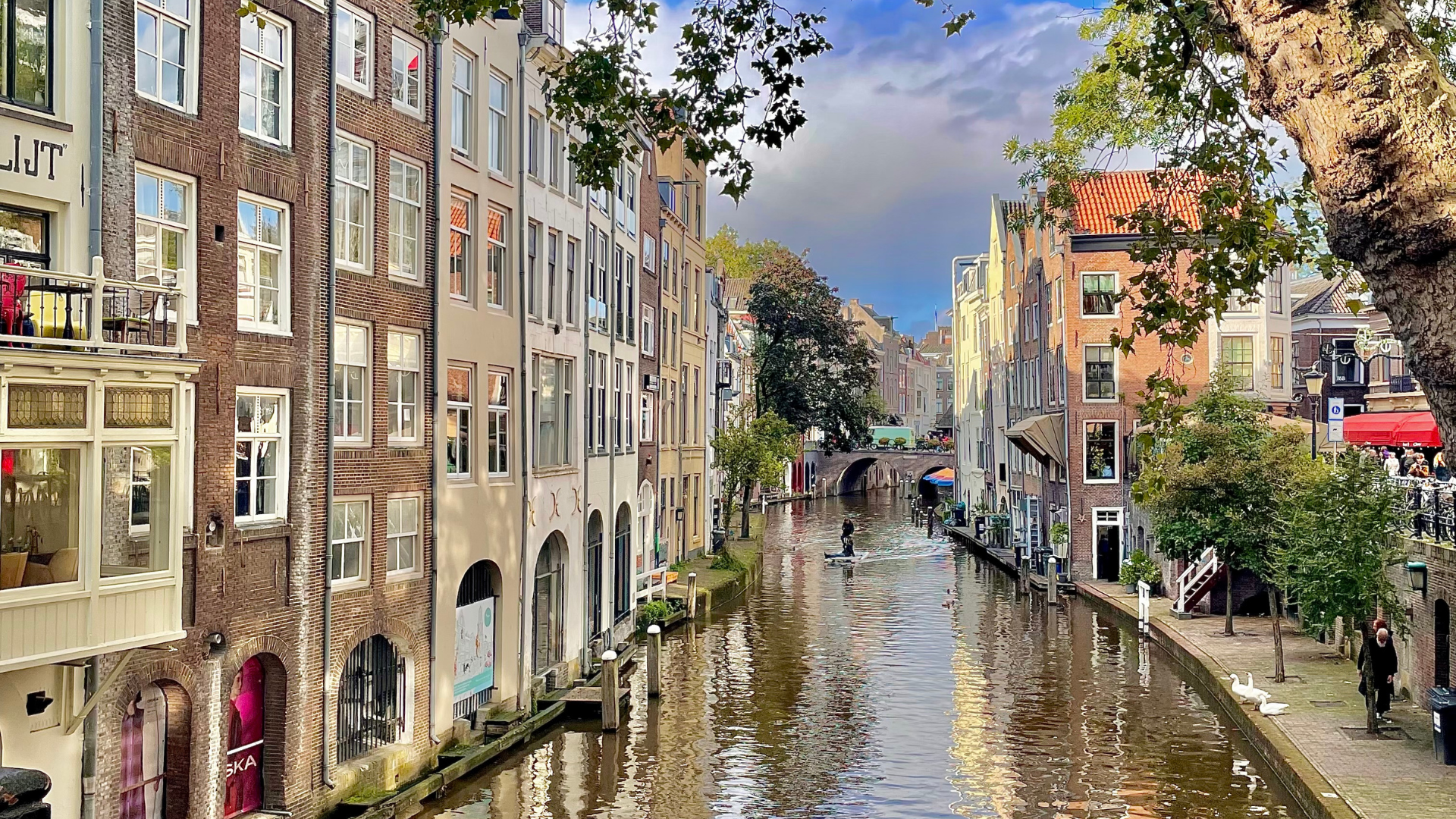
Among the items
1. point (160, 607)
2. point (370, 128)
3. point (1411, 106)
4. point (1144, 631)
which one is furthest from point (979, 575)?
point (1411, 106)

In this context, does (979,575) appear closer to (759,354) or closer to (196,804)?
(759,354)

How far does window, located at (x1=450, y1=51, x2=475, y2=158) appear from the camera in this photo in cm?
2258

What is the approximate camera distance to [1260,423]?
117 feet

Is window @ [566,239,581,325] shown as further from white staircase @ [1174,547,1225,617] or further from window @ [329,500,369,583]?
white staircase @ [1174,547,1225,617]

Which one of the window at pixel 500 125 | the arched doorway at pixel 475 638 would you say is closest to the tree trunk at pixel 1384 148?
the arched doorway at pixel 475 638

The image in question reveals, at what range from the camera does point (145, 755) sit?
14.9 metres

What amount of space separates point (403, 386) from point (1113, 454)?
34.2 m

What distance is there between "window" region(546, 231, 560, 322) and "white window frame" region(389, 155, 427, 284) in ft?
21.0

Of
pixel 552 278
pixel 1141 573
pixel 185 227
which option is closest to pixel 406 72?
pixel 185 227

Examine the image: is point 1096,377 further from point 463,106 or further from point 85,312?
point 85,312

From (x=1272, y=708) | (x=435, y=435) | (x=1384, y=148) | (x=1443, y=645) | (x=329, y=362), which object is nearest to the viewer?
(x=1384, y=148)

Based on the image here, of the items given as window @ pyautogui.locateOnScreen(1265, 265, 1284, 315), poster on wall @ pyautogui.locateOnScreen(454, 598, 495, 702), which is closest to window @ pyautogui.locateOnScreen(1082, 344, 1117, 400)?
window @ pyautogui.locateOnScreen(1265, 265, 1284, 315)

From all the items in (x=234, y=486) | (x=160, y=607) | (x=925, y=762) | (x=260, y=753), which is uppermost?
(x=234, y=486)

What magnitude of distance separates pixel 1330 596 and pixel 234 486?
17.4m
